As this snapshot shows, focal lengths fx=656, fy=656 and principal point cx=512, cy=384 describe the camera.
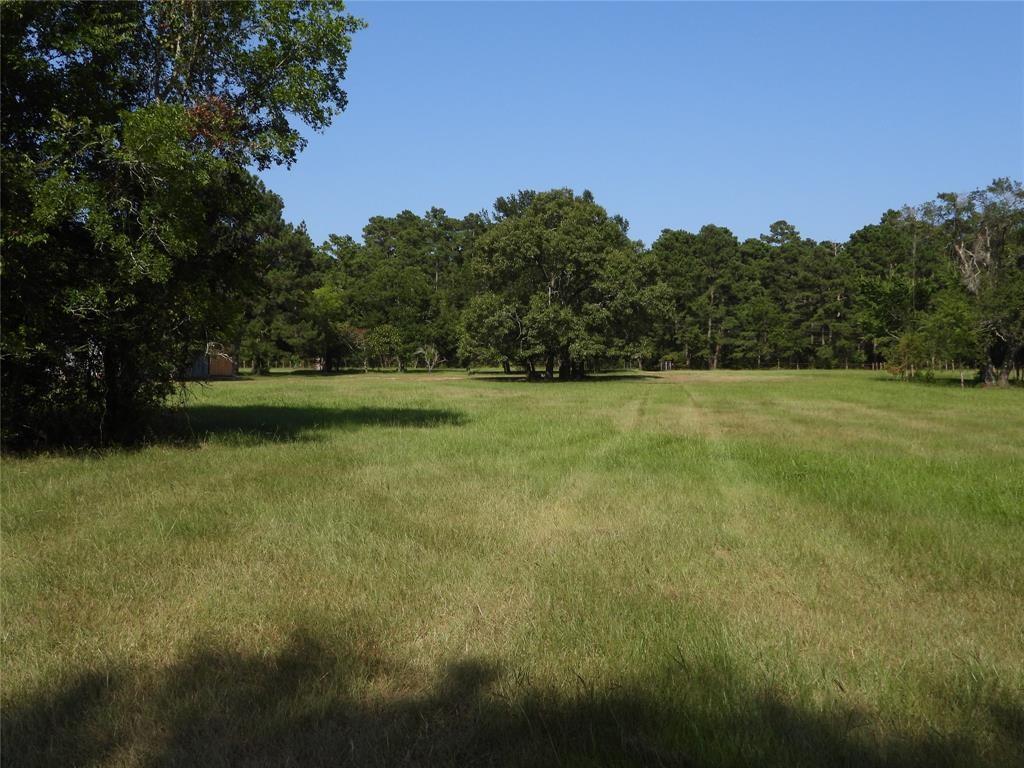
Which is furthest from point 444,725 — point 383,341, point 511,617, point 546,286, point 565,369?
point 383,341

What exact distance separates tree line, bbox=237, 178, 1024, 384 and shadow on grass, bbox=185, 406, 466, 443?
2963 mm

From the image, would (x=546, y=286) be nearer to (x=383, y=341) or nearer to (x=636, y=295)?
(x=636, y=295)

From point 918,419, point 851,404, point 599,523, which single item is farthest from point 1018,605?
point 851,404

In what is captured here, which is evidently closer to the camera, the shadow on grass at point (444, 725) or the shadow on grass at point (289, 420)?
the shadow on grass at point (444, 725)

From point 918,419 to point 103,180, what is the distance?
68.9 feet

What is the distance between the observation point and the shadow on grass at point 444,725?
9.46 feet

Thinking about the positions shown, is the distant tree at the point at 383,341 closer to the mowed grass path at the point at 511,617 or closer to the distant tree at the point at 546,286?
the distant tree at the point at 546,286

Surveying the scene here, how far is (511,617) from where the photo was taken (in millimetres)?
4422

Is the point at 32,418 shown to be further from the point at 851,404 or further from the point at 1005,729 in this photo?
the point at 851,404

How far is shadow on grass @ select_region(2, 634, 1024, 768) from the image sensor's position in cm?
288

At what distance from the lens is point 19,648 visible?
3.90 meters

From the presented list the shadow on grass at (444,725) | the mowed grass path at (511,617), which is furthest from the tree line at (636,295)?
the shadow on grass at (444,725)

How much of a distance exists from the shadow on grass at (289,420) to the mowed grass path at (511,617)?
166 inches

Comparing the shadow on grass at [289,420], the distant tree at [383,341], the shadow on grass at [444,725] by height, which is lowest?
the shadow on grass at [289,420]
